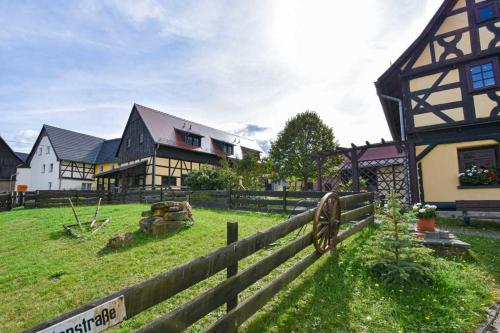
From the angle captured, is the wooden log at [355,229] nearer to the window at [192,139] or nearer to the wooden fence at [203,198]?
the wooden fence at [203,198]

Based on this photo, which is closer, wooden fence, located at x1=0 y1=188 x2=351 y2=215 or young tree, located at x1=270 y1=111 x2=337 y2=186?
wooden fence, located at x1=0 y1=188 x2=351 y2=215

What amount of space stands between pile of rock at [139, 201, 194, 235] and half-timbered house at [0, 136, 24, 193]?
32.3 m

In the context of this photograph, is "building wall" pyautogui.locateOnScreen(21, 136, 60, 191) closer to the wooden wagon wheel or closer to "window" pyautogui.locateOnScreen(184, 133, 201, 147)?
"window" pyautogui.locateOnScreen(184, 133, 201, 147)

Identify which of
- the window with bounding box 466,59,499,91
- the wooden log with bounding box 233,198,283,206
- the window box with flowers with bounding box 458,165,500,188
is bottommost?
the wooden log with bounding box 233,198,283,206

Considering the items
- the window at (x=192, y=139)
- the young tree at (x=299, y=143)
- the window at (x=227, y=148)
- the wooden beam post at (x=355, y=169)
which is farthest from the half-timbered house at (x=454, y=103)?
the window at (x=227, y=148)

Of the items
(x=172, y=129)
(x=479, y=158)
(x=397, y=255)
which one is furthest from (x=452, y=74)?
(x=172, y=129)

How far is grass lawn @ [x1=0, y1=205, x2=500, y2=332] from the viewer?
2.94 metres

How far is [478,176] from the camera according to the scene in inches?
364

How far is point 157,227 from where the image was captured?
22.7 ft

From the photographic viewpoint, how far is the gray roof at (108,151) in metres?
31.3

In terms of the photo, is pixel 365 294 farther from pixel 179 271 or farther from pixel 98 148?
pixel 98 148

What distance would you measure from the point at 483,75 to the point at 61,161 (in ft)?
117

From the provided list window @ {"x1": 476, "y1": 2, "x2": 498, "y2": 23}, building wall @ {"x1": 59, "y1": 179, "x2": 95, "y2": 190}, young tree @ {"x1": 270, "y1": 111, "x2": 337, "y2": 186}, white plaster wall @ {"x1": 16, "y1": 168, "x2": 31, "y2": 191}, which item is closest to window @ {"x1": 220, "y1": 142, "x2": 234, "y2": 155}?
young tree @ {"x1": 270, "y1": 111, "x2": 337, "y2": 186}

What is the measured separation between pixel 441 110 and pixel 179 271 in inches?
473
